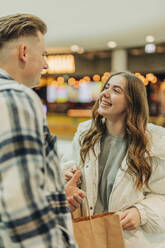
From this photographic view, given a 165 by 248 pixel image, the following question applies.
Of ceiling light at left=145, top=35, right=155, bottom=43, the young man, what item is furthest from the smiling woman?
ceiling light at left=145, top=35, right=155, bottom=43

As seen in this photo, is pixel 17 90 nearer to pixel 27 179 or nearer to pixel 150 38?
pixel 27 179

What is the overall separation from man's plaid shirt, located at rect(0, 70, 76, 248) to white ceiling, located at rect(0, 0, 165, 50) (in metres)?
3.93

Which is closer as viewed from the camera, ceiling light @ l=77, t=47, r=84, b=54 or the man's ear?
the man's ear

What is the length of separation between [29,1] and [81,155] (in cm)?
359

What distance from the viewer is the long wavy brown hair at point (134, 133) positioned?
57.5 inches

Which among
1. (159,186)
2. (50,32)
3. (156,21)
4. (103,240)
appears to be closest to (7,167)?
(103,240)

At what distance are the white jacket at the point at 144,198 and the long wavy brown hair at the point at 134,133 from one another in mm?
45

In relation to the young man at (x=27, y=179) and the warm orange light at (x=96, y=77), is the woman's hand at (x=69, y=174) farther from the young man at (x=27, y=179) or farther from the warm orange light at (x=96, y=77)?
the warm orange light at (x=96, y=77)

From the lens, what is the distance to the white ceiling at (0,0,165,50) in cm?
430

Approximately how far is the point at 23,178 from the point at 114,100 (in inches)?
40.7

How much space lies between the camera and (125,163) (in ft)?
4.86

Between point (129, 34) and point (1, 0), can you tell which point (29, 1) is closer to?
point (1, 0)

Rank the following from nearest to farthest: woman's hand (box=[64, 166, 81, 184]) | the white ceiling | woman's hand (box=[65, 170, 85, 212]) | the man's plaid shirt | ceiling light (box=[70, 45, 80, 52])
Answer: the man's plaid shirt
woman's hand (box=[65, 170, 85, 212])
woman's hand (box=[64, 166, 81, 184])
the white ceiling
ceiling light (box=[70, 45, 80, 52])

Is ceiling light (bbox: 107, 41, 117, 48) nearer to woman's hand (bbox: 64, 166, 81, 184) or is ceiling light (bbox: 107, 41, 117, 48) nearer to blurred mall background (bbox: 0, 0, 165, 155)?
blurred mall background (bbox: 0, 0, 165, 155)
